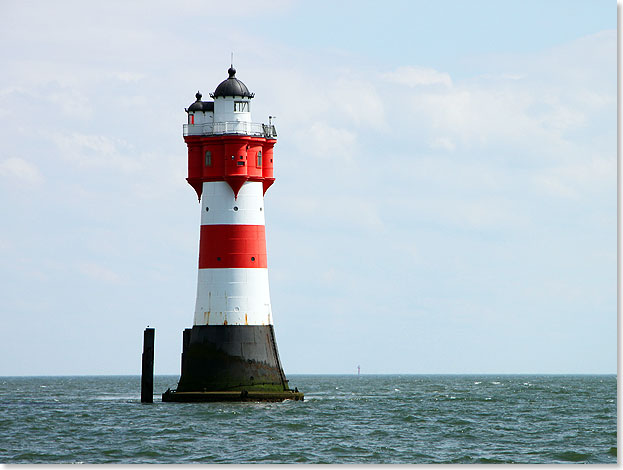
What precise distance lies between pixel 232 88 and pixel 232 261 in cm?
724

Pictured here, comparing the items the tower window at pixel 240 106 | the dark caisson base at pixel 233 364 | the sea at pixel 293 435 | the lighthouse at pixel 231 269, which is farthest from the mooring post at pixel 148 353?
the tower window at pixel 240 106

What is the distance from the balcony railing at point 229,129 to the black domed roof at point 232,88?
1.18 m

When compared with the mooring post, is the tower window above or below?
above

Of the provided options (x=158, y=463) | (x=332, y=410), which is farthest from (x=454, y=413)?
(x=158, y=463)

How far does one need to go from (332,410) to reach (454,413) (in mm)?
6345

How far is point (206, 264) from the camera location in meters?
46.6

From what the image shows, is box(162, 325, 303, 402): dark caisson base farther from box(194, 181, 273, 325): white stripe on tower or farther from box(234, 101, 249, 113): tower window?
box(234, 101, 249, 113): tower window

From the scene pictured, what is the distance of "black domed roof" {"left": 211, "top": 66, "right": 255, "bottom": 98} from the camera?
47559 mm

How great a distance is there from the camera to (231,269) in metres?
46.2

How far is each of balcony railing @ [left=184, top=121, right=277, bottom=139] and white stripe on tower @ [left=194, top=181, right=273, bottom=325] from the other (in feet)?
7.24

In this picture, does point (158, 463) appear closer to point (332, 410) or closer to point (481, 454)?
point (481, 454)

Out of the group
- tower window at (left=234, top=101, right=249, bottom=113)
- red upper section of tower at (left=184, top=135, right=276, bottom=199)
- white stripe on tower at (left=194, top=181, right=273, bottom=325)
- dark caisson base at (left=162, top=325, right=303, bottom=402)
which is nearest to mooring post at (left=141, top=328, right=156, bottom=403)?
dark caisson base at (left=162, top=325, right=303, bottom=402)

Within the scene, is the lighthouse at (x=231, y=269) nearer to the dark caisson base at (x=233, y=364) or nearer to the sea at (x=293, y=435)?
the dark caisson base at (x=233, y=364)

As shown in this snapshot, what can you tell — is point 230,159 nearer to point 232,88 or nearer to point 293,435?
point 232,88
